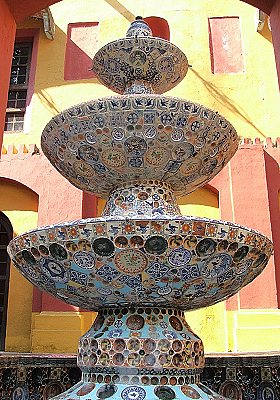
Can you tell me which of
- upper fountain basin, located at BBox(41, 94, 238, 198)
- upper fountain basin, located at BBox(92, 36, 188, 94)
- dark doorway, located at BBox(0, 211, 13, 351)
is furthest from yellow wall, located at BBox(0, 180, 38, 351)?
upper fountain basin, located at BBox(41, 94, 238, 198)

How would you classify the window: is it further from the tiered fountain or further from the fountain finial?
the tiered fountain

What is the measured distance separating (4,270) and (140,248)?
18.7ft

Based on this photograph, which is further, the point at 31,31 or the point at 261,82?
the point at 31,31

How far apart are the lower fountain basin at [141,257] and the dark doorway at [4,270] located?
16.8 feet

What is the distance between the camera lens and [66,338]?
19.8ft

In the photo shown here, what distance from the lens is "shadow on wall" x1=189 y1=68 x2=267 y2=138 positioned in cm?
793

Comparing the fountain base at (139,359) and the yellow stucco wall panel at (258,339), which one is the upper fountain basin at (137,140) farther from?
the yellow stucco wall panel at (258,339)

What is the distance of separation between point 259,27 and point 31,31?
407 cm

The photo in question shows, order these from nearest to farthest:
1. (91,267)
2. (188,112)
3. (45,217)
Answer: (91,267) < (188,112) < (45,217)

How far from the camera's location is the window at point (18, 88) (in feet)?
27.7

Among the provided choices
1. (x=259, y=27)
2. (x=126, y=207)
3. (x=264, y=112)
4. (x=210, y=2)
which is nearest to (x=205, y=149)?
(x=126, y=207)

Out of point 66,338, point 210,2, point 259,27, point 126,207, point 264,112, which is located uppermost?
point 210,2

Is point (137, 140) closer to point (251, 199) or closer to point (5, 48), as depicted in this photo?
point (5, 48)

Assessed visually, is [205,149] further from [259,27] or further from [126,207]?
[259,27]
